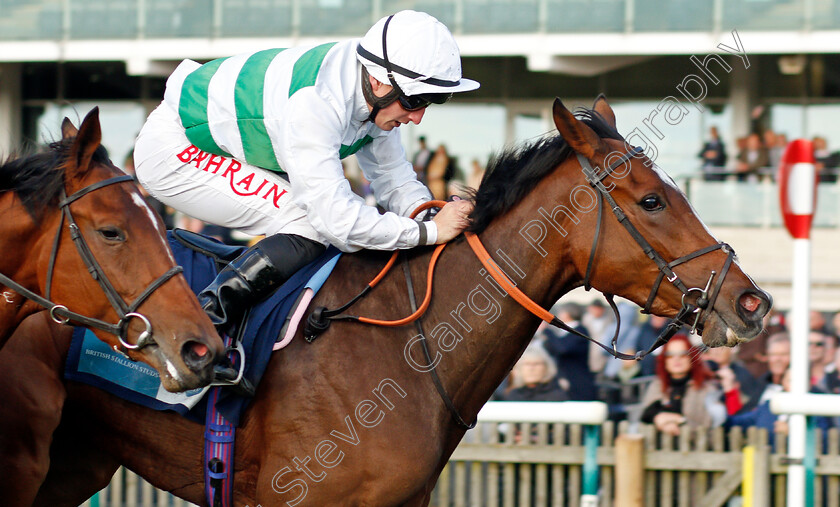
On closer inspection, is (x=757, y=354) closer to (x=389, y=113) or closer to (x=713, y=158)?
(x=389, y=113)

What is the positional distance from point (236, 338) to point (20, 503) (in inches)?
34.8

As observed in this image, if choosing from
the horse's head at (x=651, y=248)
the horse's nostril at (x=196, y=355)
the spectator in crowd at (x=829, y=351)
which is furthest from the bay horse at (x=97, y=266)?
the spectator in crowd at (x=829, y=351)

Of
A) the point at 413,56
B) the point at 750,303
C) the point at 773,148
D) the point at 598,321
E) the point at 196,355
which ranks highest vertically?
the point at 773,148

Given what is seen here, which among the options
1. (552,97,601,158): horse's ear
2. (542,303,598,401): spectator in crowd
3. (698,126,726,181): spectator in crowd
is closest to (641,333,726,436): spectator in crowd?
(542,303,598,401): spectator in crowd

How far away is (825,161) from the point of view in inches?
435

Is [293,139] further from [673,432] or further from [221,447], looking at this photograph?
[673,432]

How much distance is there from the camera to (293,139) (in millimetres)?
3033

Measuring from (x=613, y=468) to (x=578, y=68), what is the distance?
830 cm

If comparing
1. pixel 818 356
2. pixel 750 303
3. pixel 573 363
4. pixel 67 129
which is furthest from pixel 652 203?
pixel 818 356

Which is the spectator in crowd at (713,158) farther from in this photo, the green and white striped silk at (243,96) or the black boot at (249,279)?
the black boot at (249,279)

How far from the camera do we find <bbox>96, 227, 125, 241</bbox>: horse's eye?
105 inches

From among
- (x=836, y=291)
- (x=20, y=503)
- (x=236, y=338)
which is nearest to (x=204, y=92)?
(x=236, y=338)

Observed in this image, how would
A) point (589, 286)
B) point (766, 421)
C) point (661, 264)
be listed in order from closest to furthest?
point (661, 264)
point (589, 286)
point (766, 421)

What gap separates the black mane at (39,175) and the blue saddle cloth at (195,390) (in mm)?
582
